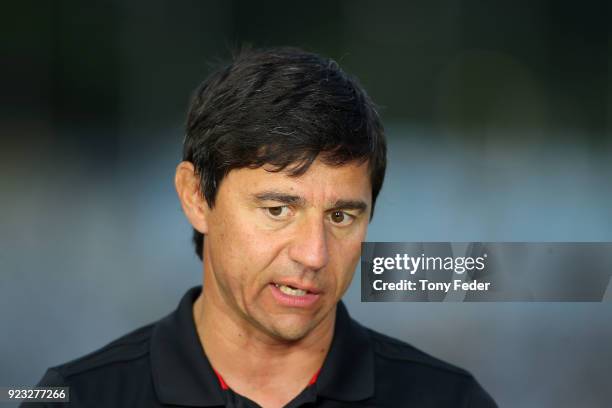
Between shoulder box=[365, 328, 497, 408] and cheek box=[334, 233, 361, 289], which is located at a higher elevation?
cheek box=[334, 233, 361, 289]

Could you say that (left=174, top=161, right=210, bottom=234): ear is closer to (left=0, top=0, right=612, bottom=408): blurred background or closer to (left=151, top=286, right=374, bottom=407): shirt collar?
(left=151, top=286, right=374, bottom=407): shirt collar

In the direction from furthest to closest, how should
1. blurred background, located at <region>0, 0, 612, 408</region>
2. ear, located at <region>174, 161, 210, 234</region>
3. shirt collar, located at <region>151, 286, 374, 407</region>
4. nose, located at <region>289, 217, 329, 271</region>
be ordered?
1. blurred background, located at <region>0, 0, 612, 408</region>
2. ear, located at <region>174, 161, 210, 234</region>
3. shirt collar, located at <region>151, 286, 374, 407</region>
4. nose, located at <region>289, 217, 329, 271</region>

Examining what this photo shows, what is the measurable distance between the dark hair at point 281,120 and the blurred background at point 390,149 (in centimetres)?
195

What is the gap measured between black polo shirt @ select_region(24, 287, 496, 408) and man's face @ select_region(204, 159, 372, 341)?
14 cm

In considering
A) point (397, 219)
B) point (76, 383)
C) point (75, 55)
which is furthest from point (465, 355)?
point (76, 383)

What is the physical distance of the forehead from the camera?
1653 millimetres

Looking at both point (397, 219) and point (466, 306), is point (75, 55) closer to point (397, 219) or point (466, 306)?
point (397, 219)

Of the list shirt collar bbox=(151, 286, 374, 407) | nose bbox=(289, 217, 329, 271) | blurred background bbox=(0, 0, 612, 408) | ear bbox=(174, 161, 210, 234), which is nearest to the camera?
nose bbox=(289, 217, 329, 271)

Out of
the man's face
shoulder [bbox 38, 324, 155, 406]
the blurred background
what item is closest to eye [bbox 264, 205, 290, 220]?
the man's face

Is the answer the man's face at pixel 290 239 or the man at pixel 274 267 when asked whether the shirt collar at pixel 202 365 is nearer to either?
the man at pixel 274 267

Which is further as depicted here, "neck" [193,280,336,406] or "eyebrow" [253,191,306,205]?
"neck" [193,280,336,406]

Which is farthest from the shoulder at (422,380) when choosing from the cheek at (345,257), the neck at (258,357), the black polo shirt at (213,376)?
the cheek at (345,257)

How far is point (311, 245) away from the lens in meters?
1.63

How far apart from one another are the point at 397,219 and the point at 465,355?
0.68 meters
